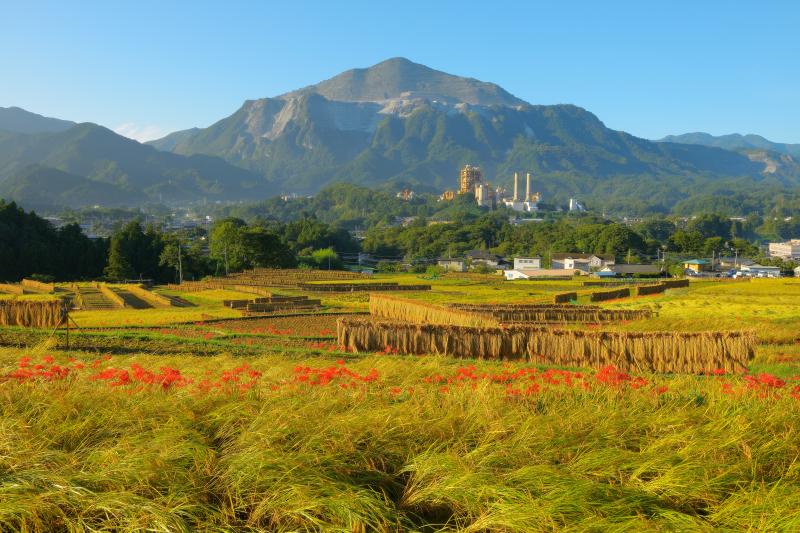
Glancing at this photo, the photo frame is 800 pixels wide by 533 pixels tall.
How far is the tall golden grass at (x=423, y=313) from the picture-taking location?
28.3 meters

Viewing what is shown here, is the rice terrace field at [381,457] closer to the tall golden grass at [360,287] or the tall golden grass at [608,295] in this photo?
the tall golden grass at [608,295]

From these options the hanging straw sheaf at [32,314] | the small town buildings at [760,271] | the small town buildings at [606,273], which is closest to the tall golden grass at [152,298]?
the hanging straw sheaf at [32,314]

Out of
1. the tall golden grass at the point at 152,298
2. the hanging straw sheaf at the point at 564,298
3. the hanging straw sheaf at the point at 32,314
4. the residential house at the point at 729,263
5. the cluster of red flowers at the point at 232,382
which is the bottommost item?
the tall golden grass at the point at 152,298

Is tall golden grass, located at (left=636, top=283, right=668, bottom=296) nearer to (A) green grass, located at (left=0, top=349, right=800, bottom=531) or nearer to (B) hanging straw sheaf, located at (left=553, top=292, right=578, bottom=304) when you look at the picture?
(B) hanging straw sheaf, located at (left=553, top=292, right=578, bottom=304)

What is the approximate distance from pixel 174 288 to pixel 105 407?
62683mm

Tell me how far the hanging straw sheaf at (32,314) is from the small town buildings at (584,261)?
303 feet

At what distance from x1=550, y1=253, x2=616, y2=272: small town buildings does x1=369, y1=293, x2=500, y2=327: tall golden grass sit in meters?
78.4

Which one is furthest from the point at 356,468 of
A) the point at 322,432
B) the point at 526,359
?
the point at 526,359

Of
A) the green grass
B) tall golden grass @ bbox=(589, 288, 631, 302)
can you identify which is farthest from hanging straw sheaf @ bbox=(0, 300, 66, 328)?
tall golden grass @ bbox=(589, 288, 631, 302)

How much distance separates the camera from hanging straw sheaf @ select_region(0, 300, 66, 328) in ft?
95.6

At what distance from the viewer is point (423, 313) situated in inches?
1284

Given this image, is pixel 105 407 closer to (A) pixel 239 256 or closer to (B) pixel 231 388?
(B) pixel 231 388

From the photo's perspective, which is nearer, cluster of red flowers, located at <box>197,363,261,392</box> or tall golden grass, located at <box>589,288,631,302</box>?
cluster of red flowers, located at <box>197,363,261,392</box>

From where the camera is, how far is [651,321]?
30.6 meters
